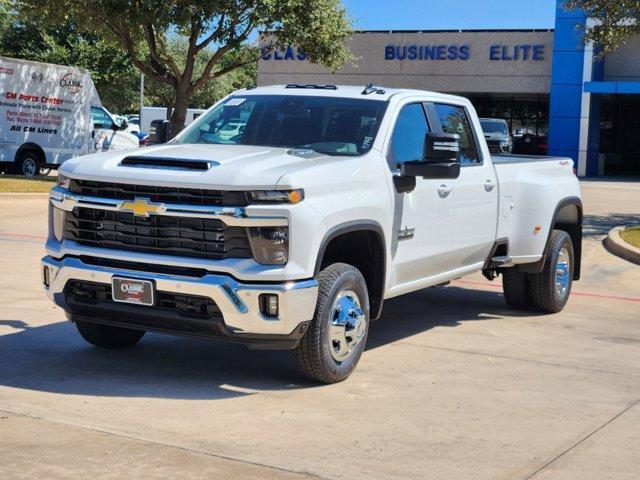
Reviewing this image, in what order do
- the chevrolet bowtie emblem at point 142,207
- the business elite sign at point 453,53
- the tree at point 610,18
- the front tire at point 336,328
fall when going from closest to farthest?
the chevrolet bowtie emblem at point 142,207 → the front tire at point 336,328 → the tree at point 610,18 → the business elite sign at point 453,53

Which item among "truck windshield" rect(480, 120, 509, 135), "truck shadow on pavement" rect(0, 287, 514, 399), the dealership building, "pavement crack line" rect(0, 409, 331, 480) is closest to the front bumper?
"truck shadow on pavement" rect(0, 287, 514, 399)

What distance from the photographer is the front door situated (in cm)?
729

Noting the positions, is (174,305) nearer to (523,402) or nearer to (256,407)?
(256,407)

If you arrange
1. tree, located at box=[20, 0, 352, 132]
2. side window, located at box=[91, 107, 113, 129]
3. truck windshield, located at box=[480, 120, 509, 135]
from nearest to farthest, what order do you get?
1. tree, located at box=[20, 0, 352, 132]
2. side window, located at box=[91, 107, 113, 129]
3. truck windshield, located at box=[480, 120, 509, 135]

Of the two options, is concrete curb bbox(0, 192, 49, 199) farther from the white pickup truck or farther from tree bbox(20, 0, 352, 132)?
the white pickup truck

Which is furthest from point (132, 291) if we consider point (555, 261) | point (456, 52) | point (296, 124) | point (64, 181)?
point (456, 52)

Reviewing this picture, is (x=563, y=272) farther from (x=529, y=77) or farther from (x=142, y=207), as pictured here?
(x=529, y=77)

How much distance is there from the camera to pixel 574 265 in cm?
1033

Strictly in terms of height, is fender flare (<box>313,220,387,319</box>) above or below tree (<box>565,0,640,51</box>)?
below

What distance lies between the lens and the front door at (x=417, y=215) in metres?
7.29

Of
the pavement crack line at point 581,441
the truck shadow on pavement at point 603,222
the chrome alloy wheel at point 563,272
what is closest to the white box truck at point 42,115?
the truck shadow on pavement at point 603,222

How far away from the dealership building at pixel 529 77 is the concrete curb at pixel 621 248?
903 inches

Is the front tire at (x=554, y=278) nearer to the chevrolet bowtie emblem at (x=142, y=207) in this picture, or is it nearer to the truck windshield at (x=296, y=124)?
the truck windshield at (x=296, y=124)

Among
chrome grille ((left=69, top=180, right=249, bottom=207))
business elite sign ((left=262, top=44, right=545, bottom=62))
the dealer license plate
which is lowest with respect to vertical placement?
the dealer license plate
